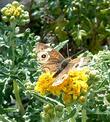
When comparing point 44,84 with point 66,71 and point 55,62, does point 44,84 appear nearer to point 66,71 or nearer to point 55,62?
point 66,71

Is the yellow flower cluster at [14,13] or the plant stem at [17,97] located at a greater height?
the yellow flower cluster at [14,13]

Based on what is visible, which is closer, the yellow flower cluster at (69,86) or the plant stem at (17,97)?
the yellow flower cluster at (69,86)

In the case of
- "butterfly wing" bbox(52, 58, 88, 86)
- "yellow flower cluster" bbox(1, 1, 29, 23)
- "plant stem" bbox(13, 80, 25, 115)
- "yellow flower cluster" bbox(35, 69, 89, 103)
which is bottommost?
"plant stem" bbox(13, 80, 25, 115)

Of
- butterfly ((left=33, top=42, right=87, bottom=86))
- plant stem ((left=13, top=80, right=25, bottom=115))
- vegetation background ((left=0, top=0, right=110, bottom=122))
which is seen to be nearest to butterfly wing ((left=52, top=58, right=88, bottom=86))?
butterfly ((left=33, top=42, right=87, bottom=86))

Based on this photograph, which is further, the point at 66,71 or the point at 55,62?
the point at 55,62

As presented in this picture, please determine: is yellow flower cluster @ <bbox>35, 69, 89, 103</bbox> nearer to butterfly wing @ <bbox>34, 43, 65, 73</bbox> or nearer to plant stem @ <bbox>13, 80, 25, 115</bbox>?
butterfly wing @ <bbox>34, 43, 65, 73</bbox>

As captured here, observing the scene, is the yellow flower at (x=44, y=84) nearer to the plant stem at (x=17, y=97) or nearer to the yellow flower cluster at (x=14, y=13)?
the plant stem at (x=17, y=97)

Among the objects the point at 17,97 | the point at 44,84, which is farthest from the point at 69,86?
the point at 17,97

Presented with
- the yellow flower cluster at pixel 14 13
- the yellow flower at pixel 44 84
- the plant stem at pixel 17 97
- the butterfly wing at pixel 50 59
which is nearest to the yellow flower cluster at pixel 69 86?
the yellow flower at pixel 44 84

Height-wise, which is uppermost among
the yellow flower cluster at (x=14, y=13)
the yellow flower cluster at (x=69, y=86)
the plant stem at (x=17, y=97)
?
the yellow flower cluster at (x=14, y=13)
